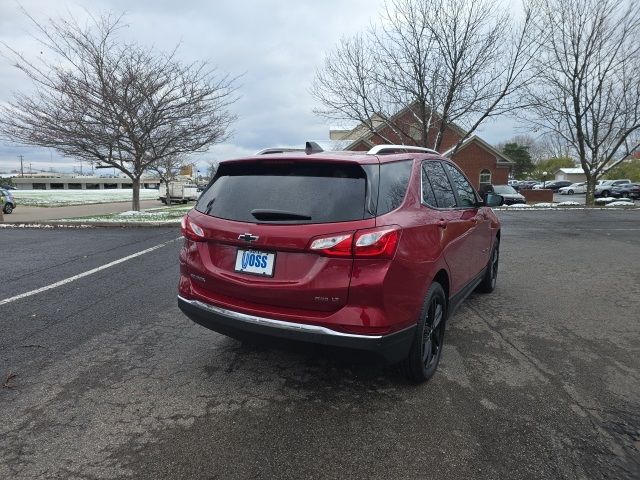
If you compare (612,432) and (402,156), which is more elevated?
(402,156)

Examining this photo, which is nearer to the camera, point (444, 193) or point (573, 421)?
point (573, 421)

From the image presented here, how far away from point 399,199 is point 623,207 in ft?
82.8

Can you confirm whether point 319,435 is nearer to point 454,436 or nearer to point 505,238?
point 454,436

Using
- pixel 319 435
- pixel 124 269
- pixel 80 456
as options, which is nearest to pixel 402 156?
pixel 319 435

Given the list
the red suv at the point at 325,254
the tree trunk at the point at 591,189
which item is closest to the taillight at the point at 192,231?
the red suv at the point at 325,254

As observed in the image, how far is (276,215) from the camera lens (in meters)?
2.83

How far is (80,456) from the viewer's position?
7.68 ft

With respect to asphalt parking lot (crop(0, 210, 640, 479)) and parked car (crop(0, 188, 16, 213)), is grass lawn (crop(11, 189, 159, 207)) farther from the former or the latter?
asphalt parking lot (crop(0, 210, 640, 479))

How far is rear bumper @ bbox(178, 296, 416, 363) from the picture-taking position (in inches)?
104

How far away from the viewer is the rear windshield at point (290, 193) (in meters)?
2.75

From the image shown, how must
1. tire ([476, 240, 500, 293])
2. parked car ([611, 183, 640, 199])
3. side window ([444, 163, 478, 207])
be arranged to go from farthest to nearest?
parked car ([611, 183, 640, 199])
tire ([476, 240, 500, 293])
side window ([444, 163, 478, 207])

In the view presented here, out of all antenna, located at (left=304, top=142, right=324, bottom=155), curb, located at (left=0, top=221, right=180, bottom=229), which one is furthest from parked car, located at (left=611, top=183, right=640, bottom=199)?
antenna, located at (left=304, top=142, right=324, bottom=155)

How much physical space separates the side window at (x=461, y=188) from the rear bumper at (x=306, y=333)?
1.86 meters

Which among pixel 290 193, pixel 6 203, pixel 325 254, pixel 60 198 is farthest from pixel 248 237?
pixel 60 198
